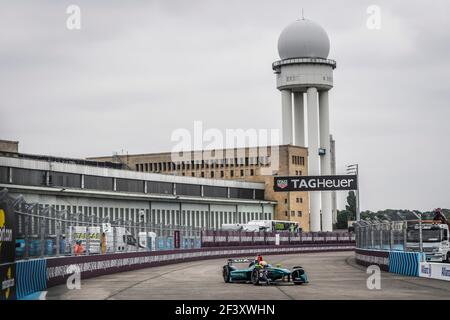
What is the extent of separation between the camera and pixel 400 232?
38969mm

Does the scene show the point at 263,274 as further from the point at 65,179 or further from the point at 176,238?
the point at 65,179

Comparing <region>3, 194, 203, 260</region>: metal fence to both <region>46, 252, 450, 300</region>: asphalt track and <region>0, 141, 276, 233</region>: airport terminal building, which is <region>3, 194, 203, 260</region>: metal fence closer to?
<region>46, 252, 450, 300</region>: asphalt track

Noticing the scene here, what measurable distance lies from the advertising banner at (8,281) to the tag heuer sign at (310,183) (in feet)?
334

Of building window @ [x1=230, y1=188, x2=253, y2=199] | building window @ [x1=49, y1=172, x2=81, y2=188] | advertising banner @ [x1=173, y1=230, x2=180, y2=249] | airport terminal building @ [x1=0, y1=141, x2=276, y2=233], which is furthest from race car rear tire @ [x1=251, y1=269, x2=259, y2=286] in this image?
building window @ [x1=230, y1=188, x2=253, y2=199]

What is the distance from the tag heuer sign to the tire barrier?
4395 centimetres

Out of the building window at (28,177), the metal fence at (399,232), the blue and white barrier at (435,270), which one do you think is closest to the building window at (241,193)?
the building window at (28,177)

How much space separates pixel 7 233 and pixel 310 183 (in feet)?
345

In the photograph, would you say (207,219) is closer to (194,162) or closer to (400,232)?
(194,162)

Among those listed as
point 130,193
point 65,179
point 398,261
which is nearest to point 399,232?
point 398,261

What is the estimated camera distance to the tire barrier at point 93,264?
25.6m

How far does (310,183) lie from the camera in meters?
124

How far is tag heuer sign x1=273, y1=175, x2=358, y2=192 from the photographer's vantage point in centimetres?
12319
